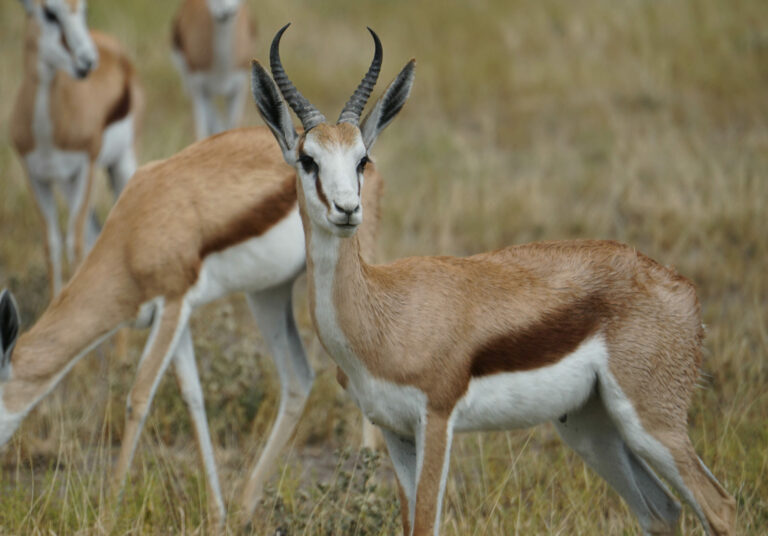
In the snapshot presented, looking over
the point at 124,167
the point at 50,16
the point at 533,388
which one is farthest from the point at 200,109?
the point at 533,388

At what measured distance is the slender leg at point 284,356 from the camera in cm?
472

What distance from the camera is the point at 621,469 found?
3732mm

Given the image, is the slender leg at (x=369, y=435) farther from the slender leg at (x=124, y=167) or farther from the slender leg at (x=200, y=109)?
the slender leg at (x=200, y=109)

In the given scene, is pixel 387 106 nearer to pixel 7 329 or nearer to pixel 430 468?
pixel 430 468

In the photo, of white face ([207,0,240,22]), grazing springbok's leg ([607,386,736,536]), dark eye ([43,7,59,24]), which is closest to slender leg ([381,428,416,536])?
grazing springbok's leg ([607,386,736,536])

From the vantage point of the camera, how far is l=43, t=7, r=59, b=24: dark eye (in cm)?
615

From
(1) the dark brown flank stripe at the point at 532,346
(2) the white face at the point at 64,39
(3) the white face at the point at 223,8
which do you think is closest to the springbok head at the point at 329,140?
(1) the dark brown flank stripe at the point at 532,346

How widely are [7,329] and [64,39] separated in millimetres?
2555

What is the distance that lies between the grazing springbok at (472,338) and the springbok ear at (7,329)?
1251 mm

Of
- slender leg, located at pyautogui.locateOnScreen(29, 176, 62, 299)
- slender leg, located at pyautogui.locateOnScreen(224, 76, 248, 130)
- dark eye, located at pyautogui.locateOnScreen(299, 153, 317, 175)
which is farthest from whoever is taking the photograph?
slender leg, located at pyautogui.locateOnScreen(224, 76, 248, 130)

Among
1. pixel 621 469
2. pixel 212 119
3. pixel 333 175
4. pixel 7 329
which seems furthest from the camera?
pixel 212 119

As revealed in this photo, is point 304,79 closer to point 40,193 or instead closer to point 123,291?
point 40,193

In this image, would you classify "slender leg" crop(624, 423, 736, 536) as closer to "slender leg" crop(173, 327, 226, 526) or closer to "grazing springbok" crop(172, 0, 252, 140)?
"slender leg" crop(173, 327, 226, 526)

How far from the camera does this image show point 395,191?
328 inches
